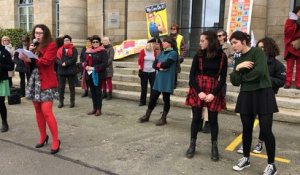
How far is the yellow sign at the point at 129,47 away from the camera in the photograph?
40.2 ft

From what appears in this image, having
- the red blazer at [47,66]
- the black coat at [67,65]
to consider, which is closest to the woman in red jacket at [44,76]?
the red blazer at [47,66]

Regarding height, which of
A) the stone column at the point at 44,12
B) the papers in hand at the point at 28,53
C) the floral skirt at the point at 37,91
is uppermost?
the stone column at the point at 44,12

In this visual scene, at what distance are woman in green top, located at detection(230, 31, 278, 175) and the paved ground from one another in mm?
620

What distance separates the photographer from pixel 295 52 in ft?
25.3

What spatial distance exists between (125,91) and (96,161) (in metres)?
5.23

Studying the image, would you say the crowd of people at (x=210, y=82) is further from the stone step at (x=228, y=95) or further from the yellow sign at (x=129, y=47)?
the yellow sign at (x=129, y=47)

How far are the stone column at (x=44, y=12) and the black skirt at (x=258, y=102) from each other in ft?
44.9

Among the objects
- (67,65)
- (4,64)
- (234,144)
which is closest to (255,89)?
(234,144)

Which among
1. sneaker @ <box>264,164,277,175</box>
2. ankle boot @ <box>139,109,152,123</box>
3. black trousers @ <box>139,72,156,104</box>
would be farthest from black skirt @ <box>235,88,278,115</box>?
black trousers @ <box>139,72,156,104</box>

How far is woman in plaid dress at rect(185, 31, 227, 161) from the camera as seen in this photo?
15.5 ft

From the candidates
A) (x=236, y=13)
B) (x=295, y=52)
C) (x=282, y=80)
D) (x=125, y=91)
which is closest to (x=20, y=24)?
(x=125, y=91)

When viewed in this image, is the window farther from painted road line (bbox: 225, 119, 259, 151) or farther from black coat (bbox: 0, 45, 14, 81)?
painted road line (bbox: 225, 119, 259, 151)

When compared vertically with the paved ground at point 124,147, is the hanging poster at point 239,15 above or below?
above

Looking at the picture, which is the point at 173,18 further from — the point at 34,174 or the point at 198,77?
the point at 34,174
